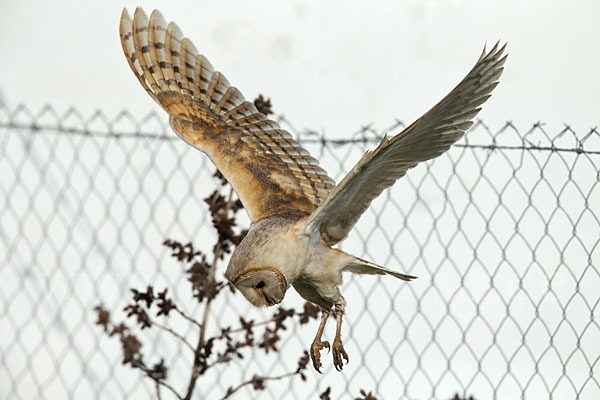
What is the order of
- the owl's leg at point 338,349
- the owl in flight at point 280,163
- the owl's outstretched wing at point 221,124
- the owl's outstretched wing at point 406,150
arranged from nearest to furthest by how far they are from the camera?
the owl's outstretched wing at point 406,150 < the owl in flight at point 280,163 < the owl's leg at point 338,349 < the owl's outstretched wing at point 221,124

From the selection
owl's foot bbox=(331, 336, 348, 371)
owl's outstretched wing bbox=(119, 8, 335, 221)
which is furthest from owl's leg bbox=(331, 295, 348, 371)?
owl's outstretched wing bbox=(119, 8, 335, 221)

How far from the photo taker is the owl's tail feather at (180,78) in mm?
3287

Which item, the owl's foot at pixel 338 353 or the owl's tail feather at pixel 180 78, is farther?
the owl's tail feather at pixel 180 78

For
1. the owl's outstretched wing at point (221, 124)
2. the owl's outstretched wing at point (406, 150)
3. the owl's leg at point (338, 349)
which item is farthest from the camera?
the owl's outstretched wing at point (221, 124)

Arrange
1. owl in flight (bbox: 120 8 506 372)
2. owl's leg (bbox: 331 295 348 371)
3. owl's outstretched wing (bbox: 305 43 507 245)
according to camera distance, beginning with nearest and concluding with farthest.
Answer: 1. owl's outstretched wing (bbox: 305 43 507 245)
2. owl in flight (bbox: 120 8 506 372)
3. owl's leg (bbox: 331 295 348 371)

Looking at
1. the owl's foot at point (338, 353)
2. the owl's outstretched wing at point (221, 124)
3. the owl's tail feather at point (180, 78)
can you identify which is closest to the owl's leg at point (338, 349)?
the owl's foot at point (338, 353)

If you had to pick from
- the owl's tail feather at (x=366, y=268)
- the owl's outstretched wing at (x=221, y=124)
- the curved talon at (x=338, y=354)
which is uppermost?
the owl's outstretched wing at (x=221, y=124)

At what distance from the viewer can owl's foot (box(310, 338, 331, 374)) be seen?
2793 millimetres

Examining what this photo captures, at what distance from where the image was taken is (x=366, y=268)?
2910 millimetres

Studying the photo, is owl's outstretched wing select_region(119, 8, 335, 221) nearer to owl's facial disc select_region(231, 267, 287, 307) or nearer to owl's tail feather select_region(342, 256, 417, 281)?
owl's tail feather select_region(342, 256, 417, 281)

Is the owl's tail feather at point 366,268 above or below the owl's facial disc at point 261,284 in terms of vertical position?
above

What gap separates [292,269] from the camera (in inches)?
107

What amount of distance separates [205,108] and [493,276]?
1636 millimetres

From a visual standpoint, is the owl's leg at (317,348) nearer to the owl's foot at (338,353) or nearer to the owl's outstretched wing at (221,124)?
the owl's foot at (338,353)
